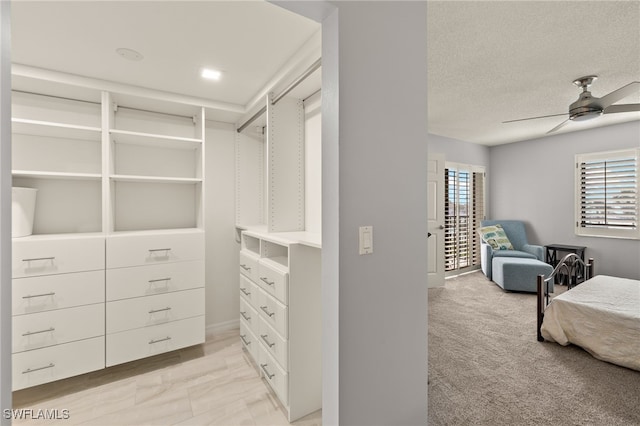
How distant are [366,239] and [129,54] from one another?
6.53 ft

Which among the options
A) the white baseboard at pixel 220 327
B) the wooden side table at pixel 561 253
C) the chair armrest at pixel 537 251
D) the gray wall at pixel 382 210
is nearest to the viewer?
the gray wall at pixel 382 210

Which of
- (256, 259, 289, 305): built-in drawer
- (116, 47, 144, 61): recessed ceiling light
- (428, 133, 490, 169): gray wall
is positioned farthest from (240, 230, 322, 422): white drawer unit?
(428, 133, 490, 169): gray wall

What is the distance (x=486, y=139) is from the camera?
17.6 ft

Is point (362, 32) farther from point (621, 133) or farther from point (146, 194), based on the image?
point (621, 133)

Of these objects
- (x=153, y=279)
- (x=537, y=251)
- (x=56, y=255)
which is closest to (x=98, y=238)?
(x=56, y=255)

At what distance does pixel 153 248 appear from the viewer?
2377mm

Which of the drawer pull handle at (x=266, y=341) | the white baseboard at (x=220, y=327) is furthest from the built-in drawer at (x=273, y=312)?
the white baseboard at (x=220, y=327)

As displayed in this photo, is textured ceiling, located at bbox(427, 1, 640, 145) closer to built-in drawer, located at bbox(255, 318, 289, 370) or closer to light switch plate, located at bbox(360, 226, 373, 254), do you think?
light switch plate, located at bbox(360, 226, 373, 254)

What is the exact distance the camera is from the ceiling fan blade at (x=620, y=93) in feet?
7.54

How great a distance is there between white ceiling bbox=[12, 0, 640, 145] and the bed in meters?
1.96

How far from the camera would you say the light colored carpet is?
1.82 m

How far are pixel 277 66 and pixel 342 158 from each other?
4.50 feet

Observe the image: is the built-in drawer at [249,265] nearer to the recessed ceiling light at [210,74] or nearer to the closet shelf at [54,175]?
the closet shelf at [54,175]

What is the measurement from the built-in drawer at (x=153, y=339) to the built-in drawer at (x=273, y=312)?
76 cm
